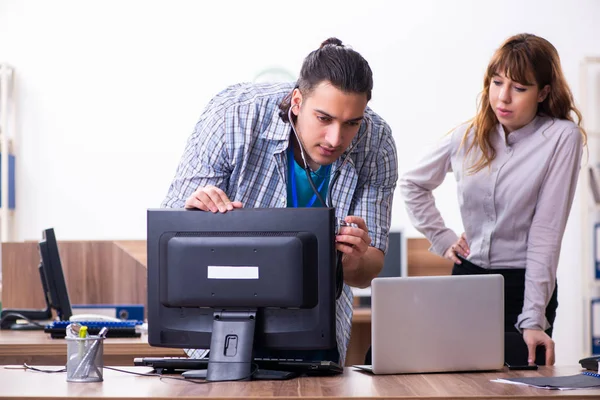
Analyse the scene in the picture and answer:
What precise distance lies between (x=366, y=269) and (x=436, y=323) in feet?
0.85

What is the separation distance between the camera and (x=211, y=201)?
1692 millimetres

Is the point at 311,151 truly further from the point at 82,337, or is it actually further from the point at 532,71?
the point at 532,71

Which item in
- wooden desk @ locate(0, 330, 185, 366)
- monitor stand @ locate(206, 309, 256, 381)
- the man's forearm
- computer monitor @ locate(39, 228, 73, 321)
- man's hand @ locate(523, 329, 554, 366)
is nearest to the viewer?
monitor stand @ locate(206, 309, 256, 381)

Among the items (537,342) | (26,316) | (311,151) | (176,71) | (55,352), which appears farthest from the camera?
(176,71)

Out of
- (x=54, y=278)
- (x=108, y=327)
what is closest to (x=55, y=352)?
(x=108, y=327)

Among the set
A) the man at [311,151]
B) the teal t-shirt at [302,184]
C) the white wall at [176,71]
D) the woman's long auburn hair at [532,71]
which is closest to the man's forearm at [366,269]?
the man at [311,151]

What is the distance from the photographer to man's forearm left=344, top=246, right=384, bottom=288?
1.95 meters

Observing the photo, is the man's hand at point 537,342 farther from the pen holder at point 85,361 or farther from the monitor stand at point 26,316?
the monitor stand at point 26,316

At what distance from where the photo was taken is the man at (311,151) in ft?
5.97

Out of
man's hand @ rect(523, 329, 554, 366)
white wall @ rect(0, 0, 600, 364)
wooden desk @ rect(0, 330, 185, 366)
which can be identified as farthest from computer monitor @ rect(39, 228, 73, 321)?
white wall @ rect(0, 0, 600, 364)

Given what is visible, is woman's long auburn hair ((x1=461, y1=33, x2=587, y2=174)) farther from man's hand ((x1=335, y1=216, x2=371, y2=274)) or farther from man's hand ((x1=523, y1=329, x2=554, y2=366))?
man's hand ((x1=335, y1=216, x2=371, y2=274))

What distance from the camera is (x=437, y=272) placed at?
13.6 ft

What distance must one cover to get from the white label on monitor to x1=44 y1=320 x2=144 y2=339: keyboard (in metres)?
1.00

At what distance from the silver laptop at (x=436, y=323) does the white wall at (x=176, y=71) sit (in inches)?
124
